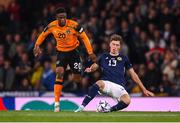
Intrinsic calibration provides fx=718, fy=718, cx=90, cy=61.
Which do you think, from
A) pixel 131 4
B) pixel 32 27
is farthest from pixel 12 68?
pixel 131 4

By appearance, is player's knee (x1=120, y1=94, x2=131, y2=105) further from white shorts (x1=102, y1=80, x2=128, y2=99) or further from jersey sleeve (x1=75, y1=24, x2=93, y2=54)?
jersey sleeve (x1=75, y1=24, x2=93, y2=54)

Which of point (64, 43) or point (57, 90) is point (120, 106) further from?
point (64, 43)

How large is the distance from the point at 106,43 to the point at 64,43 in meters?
5.49

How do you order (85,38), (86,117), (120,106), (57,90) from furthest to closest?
1. (57,90)
2. (85,38)
3. (120,106)
4. (86,117)

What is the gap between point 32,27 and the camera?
23484mm

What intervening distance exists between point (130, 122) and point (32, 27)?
1194cm

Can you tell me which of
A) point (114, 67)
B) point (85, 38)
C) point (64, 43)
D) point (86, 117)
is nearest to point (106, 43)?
point (64, 43)

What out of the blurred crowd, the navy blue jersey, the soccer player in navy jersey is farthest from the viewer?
the blurred crowd

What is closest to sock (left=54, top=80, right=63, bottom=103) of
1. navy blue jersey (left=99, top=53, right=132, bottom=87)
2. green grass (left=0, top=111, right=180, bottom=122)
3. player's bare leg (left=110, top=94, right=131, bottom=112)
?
navy blue jersey (left=99, top=53, right=132, bottom=87)

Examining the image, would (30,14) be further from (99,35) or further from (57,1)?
(99,35)

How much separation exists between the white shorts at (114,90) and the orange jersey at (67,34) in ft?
3.50

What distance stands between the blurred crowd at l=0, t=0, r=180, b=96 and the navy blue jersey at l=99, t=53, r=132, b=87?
4.88 m

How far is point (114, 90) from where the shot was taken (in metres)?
14.1

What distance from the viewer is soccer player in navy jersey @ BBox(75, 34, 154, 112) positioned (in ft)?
46.2
